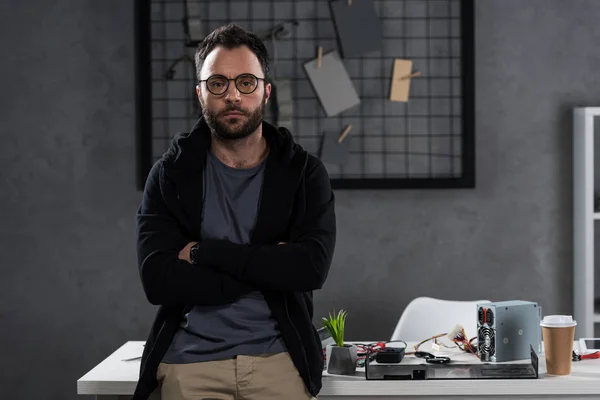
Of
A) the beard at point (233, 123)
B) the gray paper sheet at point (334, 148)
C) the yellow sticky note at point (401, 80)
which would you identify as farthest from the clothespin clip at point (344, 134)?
the beard at point (233, 123)

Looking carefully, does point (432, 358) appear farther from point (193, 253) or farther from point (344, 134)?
point (344, 134)

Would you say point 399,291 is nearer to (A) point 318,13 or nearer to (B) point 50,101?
(A) point 318,13

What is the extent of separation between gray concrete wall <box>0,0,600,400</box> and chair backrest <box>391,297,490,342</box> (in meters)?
0.53

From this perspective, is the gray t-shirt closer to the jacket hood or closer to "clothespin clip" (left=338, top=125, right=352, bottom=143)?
the jacket hood

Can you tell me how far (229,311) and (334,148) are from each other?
73.2 inches

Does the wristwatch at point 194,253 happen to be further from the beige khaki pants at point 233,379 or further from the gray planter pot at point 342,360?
the gray planter pot at point 342,360

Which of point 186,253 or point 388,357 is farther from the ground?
point 186,253

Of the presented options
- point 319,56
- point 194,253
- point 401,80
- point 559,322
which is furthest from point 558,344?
point 319,56

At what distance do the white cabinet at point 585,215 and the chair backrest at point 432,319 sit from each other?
0.66m

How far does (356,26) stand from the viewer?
3.79m

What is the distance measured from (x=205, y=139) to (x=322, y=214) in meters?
0.36

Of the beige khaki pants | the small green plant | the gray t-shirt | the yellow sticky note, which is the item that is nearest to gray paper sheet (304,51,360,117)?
the yellow sticky note

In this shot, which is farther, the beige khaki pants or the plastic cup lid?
the plastic cup lid

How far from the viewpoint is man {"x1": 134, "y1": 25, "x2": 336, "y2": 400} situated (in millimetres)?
2031
